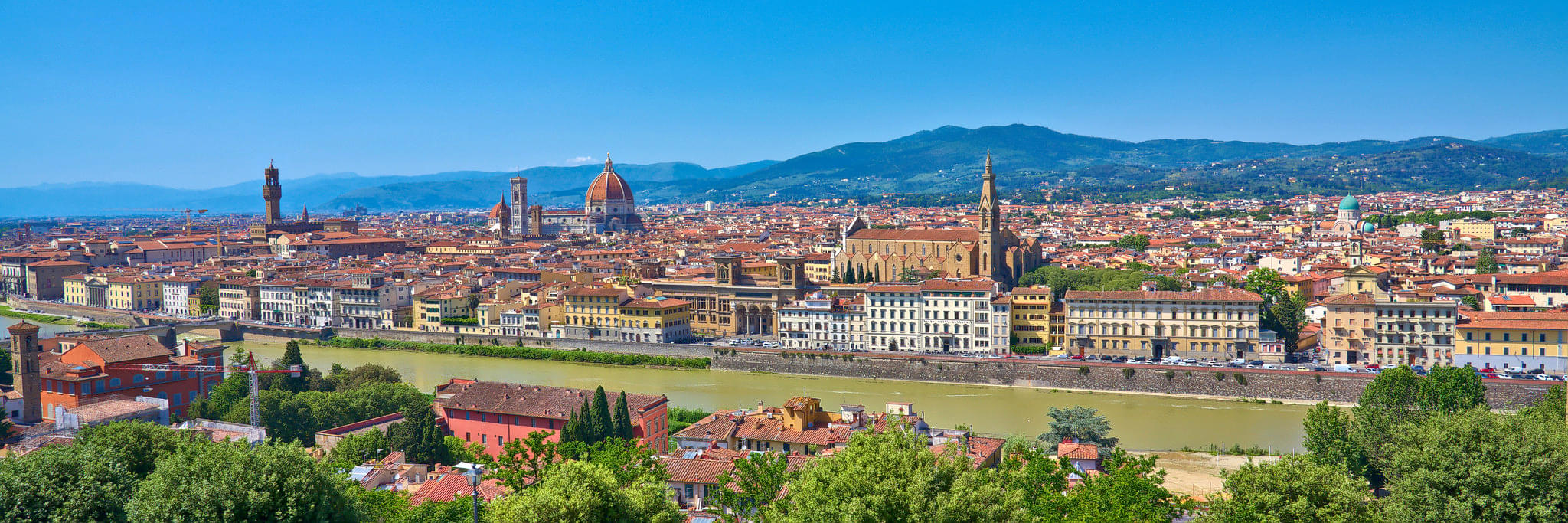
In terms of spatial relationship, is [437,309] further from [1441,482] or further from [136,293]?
[1441,482]

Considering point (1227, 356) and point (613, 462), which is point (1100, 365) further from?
point (613, 462)

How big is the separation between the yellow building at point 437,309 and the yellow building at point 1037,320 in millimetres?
14504

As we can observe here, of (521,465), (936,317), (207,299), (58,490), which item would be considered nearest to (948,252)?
(936,317)

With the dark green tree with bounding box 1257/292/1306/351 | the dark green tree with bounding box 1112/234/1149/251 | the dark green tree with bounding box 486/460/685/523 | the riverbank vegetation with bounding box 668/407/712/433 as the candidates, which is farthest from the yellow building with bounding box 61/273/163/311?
the dark green tree with bounding box 486/460/685/523

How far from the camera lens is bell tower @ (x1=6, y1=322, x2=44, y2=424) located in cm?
1512

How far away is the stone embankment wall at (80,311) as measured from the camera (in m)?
35.9

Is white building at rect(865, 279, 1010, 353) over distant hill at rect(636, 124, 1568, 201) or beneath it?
beneath

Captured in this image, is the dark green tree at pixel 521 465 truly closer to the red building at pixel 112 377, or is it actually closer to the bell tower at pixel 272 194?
the red building at pixel 112 377

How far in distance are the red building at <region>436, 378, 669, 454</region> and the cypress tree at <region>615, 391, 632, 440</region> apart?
52cm

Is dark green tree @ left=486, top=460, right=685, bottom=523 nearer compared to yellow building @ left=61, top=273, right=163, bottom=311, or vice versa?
dark green tree @ left=486, top=460, right=685, bottom=523

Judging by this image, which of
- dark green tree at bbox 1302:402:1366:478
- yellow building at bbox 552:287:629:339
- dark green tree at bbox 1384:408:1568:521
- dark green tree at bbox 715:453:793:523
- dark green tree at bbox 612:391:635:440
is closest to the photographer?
dark green tree at bbox 1384:408:1568:521

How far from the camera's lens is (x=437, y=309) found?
30.9 m

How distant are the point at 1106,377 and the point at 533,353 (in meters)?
12.9

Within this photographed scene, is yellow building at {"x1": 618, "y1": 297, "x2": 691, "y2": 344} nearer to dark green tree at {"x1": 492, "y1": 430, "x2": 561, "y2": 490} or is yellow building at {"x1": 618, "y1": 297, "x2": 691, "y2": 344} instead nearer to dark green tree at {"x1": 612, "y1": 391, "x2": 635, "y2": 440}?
dark green tree at {"x1": 612, "y1": 391, "x2": 635, "y2": 440}
